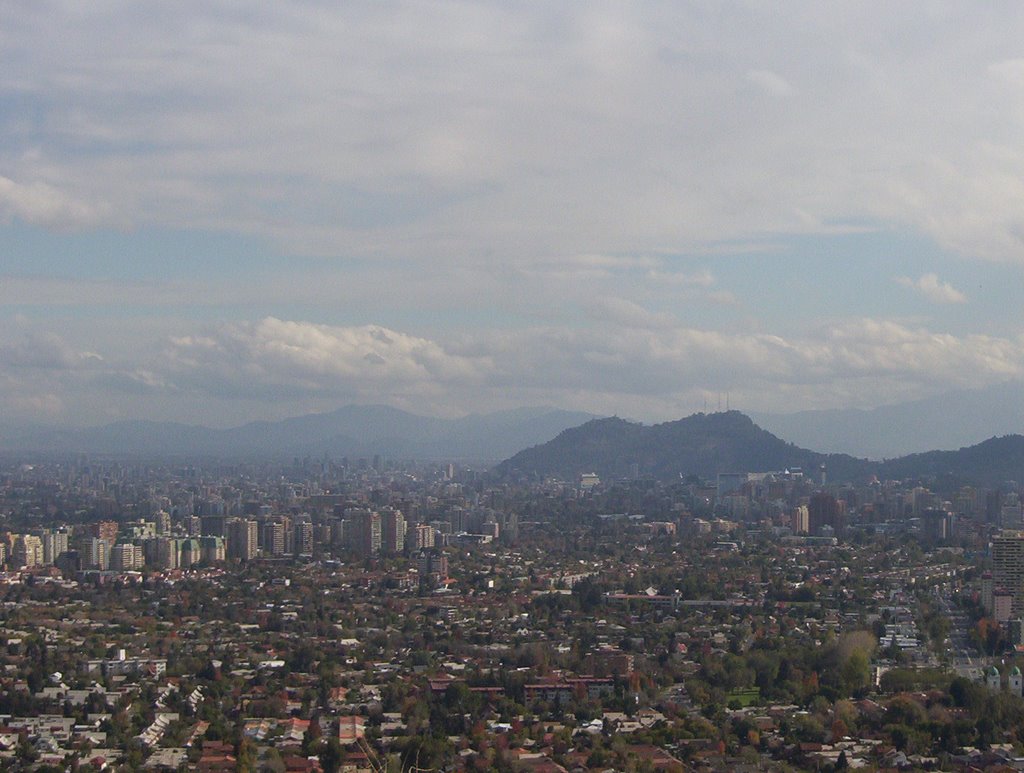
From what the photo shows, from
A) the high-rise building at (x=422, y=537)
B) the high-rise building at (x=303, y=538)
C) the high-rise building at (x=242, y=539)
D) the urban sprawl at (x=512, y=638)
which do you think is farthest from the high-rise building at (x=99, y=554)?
the high-rise building at (x=422, y=537)

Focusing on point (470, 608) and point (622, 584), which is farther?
point (622, 584)

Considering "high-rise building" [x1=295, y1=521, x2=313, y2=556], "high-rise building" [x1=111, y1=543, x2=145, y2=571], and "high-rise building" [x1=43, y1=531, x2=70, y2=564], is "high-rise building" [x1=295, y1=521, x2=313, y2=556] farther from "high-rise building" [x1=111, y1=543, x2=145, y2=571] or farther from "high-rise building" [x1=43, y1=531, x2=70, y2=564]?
"high-rise building" [x1=43, y1=531, x2=70, y2=564]

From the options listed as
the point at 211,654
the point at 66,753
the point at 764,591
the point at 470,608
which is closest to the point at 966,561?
the point at 764,591

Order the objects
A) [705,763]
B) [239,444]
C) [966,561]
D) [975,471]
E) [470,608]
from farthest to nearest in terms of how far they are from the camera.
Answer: [239,444] < [975,471] < [966,561] < [470,608] < [705,763]

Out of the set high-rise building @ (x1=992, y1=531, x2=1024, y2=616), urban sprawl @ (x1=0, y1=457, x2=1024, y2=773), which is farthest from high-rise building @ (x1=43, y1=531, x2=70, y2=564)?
high-rise building @ (x1=992, y1=531, x2=1024, y2=616)

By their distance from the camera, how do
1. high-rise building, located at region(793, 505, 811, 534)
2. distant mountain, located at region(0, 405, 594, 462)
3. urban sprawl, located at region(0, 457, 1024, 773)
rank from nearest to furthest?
urban sprawl, located at region(0, 457, 1024, 773)
high-rise building, located at region(793, 505, 811, 534)
distant mountain, located at region(0, 405, 594, 462)

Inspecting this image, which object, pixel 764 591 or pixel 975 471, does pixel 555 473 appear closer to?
pixel 975 471

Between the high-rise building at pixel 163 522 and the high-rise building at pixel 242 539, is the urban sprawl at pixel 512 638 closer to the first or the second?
the high-rise building at pixel 242 539
